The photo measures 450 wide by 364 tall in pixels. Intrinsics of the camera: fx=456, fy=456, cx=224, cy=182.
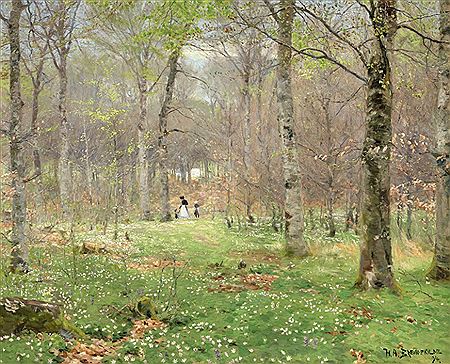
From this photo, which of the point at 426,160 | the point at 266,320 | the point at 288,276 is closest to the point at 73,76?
the point at 426,160

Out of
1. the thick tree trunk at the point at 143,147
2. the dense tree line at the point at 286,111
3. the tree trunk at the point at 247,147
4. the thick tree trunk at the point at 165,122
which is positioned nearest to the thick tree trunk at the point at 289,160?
the dense tree line at the point at 286,111

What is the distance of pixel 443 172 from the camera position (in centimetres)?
1257

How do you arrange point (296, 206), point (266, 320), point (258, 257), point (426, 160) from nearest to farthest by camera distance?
point (266, 320) → point (296, 206) → point (258, 257) → point (426, 160)

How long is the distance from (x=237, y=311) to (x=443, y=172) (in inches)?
270

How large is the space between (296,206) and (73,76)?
140 ft

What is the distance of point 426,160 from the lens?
83.6ft

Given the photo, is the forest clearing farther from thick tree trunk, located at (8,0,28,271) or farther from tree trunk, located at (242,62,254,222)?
tree trunk, located at (242,62,254,222)

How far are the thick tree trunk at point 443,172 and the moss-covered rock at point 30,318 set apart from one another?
9740mm

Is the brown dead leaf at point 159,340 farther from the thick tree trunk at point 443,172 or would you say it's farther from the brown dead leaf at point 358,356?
the thick tree trunk at point 443,172

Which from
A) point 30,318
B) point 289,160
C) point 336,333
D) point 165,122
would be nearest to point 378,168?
point 336,333

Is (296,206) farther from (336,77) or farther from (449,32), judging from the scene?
(336,77)

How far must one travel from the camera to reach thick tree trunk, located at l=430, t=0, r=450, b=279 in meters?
12.7

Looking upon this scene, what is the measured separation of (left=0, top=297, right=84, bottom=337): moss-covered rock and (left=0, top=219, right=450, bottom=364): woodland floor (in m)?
0.31

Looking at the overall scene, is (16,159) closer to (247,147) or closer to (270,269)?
(270,269)
